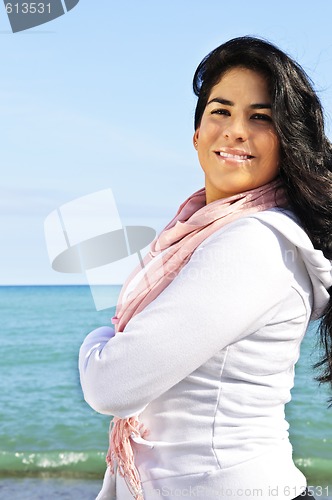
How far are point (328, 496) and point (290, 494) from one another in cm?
377

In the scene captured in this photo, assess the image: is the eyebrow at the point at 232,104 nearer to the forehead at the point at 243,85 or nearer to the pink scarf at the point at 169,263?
the forehead at the point at 243,85

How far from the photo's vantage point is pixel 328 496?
484 centimetres

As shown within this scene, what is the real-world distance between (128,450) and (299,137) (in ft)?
2.13

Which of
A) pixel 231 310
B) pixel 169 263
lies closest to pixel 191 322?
pixel 231 310

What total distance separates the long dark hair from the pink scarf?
0.06 m

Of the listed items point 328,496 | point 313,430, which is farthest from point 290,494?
point 313,430

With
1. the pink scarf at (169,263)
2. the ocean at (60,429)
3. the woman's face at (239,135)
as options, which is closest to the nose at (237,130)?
the woman's face at (239,135)

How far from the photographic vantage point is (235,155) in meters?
1.46

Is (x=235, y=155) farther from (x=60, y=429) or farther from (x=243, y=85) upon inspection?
(x=60, y=429)

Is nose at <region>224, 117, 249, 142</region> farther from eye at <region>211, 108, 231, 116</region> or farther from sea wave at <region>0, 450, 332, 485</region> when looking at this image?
sea wave at <region>0, 450, 332, 485</region>

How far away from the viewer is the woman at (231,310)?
1.23m

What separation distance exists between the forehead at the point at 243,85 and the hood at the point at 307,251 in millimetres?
225

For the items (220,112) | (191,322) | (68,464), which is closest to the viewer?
(191,322)

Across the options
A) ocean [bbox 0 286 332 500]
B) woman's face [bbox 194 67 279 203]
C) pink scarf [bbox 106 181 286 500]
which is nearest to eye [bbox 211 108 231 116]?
woman's face [bbox 194 67 279 203]
